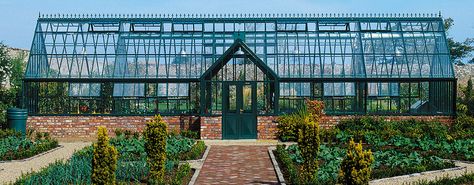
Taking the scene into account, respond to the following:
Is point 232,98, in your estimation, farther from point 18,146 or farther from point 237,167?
point 237,167

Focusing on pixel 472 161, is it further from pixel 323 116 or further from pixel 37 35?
pixel 37 35

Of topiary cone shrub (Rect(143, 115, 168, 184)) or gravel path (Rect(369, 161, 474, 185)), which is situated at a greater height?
topiary cone shrub (Rect(143, 115, 168, 184))

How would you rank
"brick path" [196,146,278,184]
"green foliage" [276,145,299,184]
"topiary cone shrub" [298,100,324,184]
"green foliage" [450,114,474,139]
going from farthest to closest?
"green foliage" [450,114,474,139] < "brick path" [196,146,278,184] < "green foliage" [276,145,299,184] < "topiary cone shrub" [298,100,324,184]

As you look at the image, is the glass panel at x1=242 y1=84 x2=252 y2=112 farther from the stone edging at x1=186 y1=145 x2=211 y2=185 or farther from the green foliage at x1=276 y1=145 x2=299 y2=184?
the green foliage at x1=276 y1=145 x2=299 y2=184

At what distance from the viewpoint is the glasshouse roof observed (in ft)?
98.6

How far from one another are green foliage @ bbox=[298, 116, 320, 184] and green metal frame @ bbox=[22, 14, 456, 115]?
1358 cm

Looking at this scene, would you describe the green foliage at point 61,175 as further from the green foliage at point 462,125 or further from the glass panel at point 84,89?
the green foliage at point 462,125

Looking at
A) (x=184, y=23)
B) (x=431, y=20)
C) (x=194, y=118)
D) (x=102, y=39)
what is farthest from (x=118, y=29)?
(x=431, y=20)

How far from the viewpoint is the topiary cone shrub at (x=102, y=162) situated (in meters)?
12.0

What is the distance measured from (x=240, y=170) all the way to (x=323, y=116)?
38.4 ft

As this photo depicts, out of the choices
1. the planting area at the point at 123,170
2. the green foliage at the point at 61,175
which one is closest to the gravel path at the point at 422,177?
the planting area at the point at 123,170

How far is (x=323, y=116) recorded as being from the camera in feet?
94.8

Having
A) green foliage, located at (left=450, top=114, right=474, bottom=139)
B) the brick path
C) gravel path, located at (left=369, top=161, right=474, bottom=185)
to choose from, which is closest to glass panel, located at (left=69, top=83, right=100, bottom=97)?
the brick path

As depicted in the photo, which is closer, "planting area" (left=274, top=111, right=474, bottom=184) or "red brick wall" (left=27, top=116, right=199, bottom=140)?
"planting area" (left=274, top=111, right=474, bottom=184)
